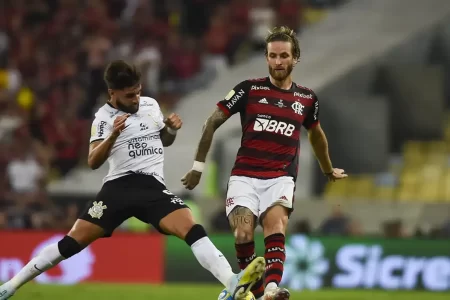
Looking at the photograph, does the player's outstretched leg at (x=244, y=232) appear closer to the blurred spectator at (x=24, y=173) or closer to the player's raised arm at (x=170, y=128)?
the player's raised arm at (x=170, y=128)

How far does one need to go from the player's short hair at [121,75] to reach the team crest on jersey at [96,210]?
99 centimetres

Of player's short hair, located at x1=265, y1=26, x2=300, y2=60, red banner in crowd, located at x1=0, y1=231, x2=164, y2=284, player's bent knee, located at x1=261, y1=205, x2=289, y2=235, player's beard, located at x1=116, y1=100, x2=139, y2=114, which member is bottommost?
red banner in crowd, located at x1=0, y1=231, x2=164, y2=284

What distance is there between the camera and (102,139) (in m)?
9.45

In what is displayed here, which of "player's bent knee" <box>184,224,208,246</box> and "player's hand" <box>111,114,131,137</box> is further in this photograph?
"player's bent knee" <box>184,224,208,246</box>

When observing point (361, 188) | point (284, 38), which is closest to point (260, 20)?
point (361, 188)

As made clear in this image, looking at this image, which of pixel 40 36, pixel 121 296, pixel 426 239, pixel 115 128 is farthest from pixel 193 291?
pixel 40 36

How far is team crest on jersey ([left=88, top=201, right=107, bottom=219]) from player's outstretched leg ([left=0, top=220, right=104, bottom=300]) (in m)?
0.08

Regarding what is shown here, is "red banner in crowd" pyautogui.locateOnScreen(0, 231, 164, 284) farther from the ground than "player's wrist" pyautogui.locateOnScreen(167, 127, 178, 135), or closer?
closer

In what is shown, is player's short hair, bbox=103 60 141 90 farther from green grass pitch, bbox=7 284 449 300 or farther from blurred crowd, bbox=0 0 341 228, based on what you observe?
blurred crowd, bbox=0 0 341 228

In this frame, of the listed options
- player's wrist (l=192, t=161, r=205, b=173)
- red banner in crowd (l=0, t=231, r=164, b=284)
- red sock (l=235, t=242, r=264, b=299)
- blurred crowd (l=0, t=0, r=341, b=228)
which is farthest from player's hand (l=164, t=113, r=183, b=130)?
blurred crowd (l=0, t=0, r=341, b=228)

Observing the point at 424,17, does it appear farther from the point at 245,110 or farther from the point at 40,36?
the point at 245,110

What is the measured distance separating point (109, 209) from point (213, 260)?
1024 mm

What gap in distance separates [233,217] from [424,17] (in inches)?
546

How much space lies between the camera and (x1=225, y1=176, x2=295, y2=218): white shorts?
31.2 feet
